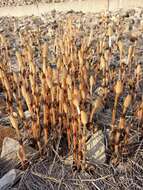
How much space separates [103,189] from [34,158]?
0.33 metres

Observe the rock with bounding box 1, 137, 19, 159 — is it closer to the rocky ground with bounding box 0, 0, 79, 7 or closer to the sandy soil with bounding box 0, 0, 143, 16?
the sandy soil with bounding box 0, 0, 143, 16

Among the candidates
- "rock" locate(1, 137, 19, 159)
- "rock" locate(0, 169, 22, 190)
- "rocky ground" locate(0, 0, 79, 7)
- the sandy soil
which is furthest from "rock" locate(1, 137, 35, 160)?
"rocky ground" locate(0, 0, 79, 7)

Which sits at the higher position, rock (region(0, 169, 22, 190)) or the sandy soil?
the sandy soil

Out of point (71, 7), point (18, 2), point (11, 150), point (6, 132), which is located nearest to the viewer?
point (11, 150)

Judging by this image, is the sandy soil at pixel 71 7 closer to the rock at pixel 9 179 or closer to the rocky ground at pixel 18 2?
the rocky ground at pixel 18 2

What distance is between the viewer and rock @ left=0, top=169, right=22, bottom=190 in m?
1.56

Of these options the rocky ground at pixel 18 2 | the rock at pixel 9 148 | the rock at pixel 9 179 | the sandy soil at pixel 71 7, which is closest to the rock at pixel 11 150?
the rock at pixel 9 148

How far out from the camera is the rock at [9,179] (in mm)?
1559

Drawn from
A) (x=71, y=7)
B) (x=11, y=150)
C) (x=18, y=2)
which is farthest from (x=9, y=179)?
(x=18, y=2)

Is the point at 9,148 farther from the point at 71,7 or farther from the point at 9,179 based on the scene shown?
the point at 71,7

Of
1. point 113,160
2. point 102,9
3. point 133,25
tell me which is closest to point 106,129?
point 113,160

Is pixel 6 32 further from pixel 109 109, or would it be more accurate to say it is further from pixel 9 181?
pixel 9 181

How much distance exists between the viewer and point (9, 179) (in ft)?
5.17

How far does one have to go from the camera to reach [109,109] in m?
2.08
